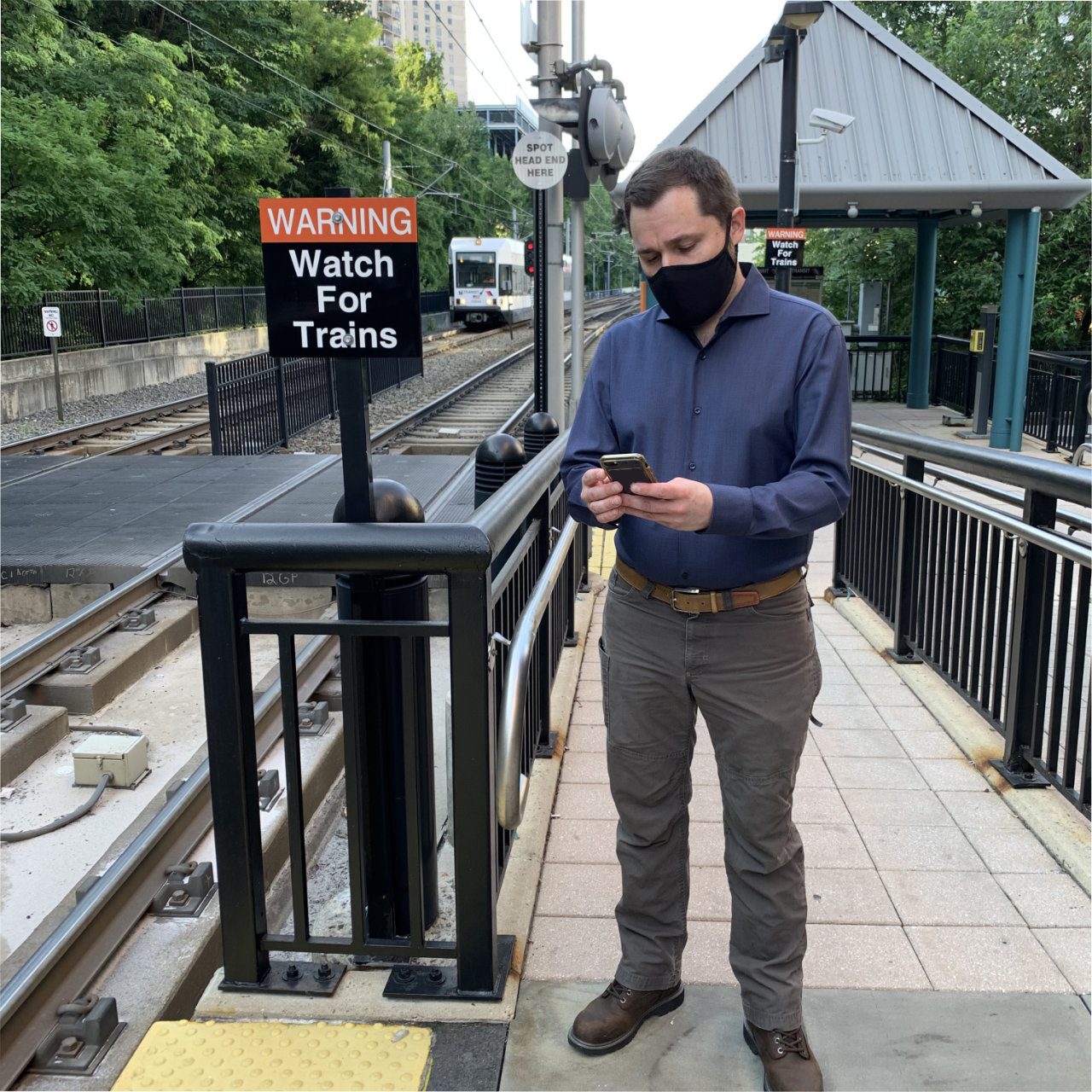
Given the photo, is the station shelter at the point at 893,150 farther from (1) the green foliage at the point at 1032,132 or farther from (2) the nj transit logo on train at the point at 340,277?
(2) the nj transit logo on train at the point at 340,277

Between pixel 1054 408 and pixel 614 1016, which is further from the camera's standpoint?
pixel 1054 408

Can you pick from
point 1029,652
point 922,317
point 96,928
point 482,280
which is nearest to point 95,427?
point 922,317

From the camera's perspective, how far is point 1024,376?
15.0m

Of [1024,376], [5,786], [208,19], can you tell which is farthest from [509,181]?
[5,786]

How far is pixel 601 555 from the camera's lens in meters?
7.98

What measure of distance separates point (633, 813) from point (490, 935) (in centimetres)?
46

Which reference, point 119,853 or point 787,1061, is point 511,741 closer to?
point 787,1061

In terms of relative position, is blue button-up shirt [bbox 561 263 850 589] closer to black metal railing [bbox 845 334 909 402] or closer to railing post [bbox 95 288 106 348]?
black metal railing [bbox 845 334 909 402]

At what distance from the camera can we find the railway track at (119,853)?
3.47 metres

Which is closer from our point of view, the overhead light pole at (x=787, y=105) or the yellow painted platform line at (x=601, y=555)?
the yellow painted platform line at (x=601, y=555)

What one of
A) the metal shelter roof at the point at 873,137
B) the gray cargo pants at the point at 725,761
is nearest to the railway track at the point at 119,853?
the gray cargo pants at the point at 725,761

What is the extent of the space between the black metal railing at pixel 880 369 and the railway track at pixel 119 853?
15.6m

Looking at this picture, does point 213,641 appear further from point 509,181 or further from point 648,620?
point 509,181

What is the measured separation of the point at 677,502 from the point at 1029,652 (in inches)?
86.7
